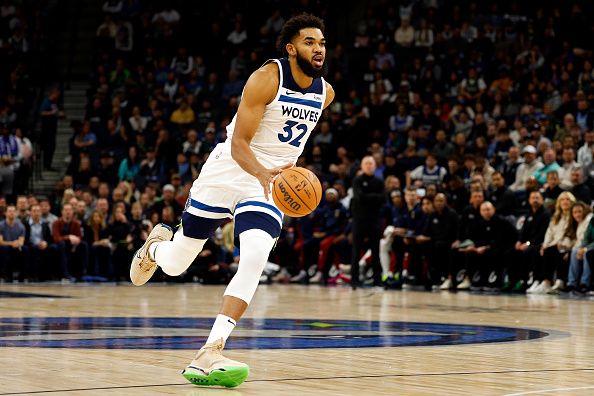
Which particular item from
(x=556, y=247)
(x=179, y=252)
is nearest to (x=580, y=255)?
(x=556, y=247)

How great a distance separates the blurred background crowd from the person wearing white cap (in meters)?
0.04

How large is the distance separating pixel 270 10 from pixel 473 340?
18.7 m

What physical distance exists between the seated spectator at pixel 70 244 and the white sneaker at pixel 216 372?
13.2 m

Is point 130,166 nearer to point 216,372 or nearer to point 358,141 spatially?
point 358,141

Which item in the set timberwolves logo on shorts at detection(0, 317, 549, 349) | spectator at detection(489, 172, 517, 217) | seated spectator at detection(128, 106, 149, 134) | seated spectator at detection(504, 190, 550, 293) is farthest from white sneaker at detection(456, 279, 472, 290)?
seated spectator at detection(128, 106, 149, 134)

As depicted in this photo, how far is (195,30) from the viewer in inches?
1033

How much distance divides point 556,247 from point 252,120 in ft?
34.0

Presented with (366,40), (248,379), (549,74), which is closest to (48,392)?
(248,379)

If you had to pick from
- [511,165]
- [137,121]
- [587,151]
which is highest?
[137,121]

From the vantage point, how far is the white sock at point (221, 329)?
5871 millimetres

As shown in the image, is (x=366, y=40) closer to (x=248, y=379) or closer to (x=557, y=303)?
(x=557, y=303)

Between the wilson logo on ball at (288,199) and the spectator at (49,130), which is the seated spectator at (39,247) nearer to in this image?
the spectator at (49,130)

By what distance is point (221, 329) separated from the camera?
19.4 ft

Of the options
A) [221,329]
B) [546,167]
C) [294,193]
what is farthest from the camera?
[546,167]
